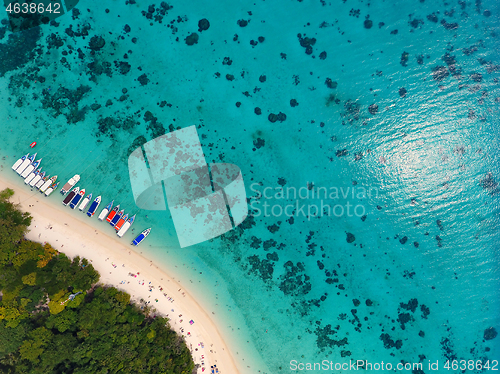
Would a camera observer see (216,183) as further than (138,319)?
Yes

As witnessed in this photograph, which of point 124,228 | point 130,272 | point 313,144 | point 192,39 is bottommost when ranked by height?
point 130,272

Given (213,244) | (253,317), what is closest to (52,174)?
(213,244)

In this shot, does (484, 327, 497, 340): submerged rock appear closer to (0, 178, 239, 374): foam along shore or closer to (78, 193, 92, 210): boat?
(0, 178, 239, 374): foam along shore

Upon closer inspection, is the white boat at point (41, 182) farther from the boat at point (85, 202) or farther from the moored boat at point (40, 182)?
the boat at point (85, 202)

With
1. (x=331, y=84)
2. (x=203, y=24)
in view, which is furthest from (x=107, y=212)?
(x=331, y=84)

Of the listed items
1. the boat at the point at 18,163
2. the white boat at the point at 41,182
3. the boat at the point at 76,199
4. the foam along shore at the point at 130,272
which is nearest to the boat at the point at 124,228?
the foam along shore at the point at 130,272

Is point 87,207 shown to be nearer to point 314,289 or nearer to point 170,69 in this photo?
point 170,69

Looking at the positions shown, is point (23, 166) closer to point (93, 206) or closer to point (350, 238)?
point (93, 206)
